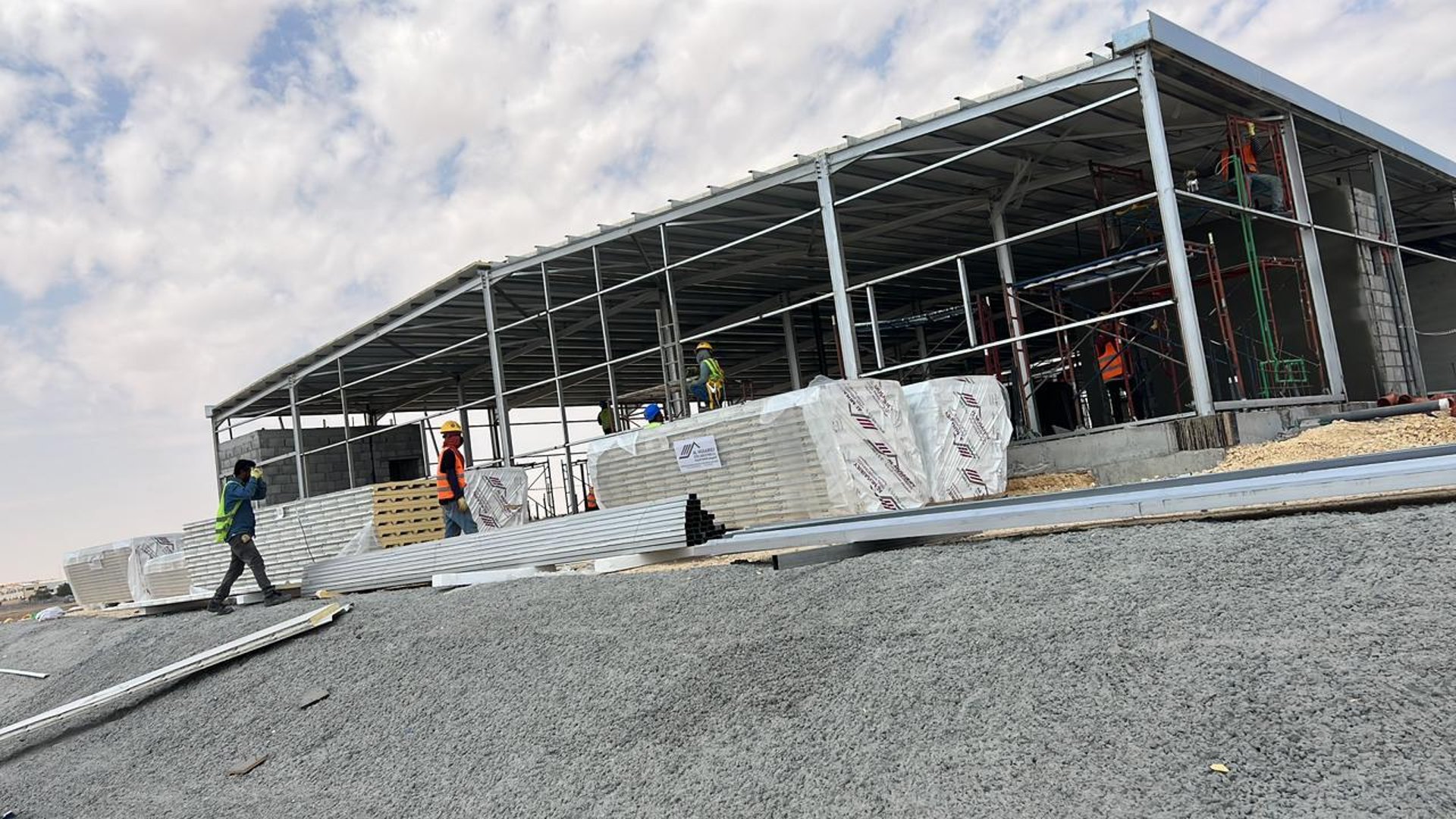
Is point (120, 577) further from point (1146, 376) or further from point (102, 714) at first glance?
point (1146, 376)

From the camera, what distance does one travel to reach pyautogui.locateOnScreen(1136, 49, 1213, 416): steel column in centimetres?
1198

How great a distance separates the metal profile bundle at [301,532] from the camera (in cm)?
1480

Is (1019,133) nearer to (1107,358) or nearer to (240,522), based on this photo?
(1107,358)

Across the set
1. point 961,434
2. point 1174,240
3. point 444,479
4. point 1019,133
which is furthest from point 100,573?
point 1174,240

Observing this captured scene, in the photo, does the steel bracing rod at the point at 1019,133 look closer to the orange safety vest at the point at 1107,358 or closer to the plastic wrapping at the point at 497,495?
the orange safety vest at the point at 1107,358

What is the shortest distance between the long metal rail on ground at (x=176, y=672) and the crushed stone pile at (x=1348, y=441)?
9620 mm

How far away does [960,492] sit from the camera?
39.3 feet

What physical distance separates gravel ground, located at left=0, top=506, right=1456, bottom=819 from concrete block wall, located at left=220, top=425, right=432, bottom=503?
18.8 meters

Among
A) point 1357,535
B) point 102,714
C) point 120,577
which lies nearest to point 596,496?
point 102,714

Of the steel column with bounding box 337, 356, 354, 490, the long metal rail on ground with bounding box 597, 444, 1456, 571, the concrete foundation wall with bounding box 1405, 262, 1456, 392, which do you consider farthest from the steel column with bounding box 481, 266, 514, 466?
the concrete foundation wall with bounding box 1405, 262, 1456, 392

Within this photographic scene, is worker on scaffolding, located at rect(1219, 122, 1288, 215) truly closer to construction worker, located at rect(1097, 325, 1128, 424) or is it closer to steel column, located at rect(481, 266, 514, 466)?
construction worker, located at rect(1097, 325, 1128, 424)

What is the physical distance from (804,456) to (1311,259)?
8.67 meters

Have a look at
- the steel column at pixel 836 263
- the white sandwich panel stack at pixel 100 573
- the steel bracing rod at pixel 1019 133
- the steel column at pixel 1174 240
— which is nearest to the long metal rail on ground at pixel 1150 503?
the steel column at pixel 1174 240

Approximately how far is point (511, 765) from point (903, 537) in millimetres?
3058
